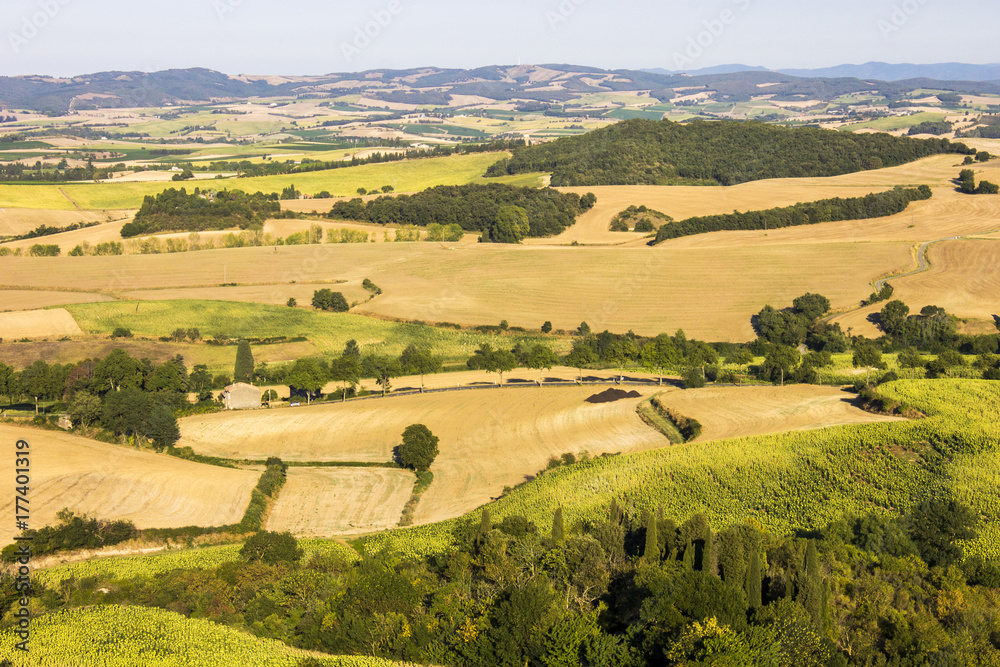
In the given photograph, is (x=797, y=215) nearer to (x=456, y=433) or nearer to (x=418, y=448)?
(x=456, y=433)

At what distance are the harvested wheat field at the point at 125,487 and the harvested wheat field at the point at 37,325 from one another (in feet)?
94.6

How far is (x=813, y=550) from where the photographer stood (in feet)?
96.0

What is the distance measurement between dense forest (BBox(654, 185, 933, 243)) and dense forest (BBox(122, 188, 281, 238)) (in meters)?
59.3

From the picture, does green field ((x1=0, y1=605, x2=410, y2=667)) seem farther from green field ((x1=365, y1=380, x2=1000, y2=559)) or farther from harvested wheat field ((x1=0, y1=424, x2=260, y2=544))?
harvested wheat field ((x1=0, y1=424, x2=260, y2=544))

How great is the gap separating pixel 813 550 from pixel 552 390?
3674 centimetres

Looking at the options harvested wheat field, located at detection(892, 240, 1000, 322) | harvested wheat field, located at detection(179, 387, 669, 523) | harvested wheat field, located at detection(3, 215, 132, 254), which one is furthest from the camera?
harvested wheat field, located at detection(3, 215, 132, 254)

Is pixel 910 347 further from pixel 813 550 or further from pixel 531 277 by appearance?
pixel 813 550

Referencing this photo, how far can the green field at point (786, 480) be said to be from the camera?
132 feet

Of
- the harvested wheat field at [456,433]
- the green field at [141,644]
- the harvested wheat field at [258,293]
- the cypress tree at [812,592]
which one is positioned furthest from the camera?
the harvested wheat field at [258,293]

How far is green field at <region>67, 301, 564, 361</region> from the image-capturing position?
255ft

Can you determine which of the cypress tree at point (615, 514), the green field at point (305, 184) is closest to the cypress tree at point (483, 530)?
the cypress tree at point (615, 514)

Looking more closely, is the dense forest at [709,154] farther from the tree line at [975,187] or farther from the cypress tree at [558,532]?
the cypress tree at [558,532]

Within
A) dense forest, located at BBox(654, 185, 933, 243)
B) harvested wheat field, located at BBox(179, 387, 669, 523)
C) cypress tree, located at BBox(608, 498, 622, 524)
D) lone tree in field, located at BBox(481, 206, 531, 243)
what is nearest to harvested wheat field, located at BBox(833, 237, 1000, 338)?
dense forest, located at BBox(654, 185, 933, 243)

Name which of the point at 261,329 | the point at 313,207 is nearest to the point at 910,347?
the point at 261,329
